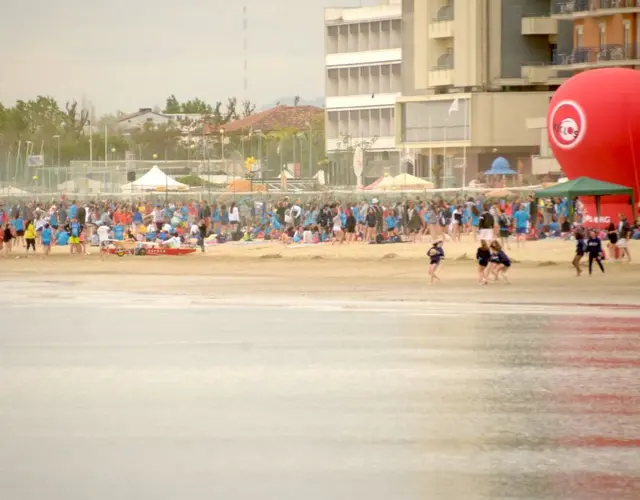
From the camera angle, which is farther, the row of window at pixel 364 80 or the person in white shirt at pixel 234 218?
the row of window at pixel 364 80

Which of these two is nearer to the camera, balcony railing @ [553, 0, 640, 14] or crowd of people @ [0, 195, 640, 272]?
crowd of people @ [0, 195, 640, 272]

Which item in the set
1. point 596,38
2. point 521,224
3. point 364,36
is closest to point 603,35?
point 596,38

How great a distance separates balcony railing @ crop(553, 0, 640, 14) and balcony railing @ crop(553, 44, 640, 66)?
6.41 ft

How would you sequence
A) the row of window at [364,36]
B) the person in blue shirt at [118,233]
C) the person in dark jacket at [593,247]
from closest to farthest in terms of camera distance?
the person in dark jacket at [593,247] → the person in blue shirt at [118,233] → the row of window at [364,36]

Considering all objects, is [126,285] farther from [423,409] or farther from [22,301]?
[423,409]

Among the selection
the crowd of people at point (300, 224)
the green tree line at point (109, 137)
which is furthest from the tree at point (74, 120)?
the crowd of people at point (300, 224)

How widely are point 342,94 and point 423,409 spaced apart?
9791cm

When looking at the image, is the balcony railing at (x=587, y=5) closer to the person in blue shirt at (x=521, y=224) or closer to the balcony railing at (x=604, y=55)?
the balcony railing at (x=604, y=55)

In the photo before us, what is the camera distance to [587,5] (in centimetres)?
7444

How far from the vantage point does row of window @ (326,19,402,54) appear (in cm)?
10819

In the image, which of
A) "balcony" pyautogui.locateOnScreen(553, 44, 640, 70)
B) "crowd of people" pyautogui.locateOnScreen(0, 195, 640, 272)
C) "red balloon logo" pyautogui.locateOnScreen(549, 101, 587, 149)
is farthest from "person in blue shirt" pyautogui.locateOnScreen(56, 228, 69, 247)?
"balcony" pyautogui.locateOnScreen(553, 44, 640, 70)

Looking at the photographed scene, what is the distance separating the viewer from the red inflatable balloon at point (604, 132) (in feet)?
160

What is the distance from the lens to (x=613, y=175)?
48969 mm

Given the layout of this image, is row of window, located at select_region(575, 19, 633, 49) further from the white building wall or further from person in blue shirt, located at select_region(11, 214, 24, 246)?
person in blue shirt, located at select_region(11, 214, 24, 246)
